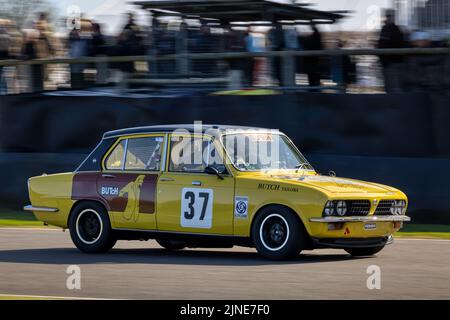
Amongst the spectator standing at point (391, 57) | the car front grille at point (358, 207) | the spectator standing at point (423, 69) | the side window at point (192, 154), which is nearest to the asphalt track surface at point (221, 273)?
the car front grille at point (358, 207)

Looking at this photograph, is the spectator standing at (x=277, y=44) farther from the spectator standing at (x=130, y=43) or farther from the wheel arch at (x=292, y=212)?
the wheel arch at (x=292, y=212)

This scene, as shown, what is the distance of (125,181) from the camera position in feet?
36.8

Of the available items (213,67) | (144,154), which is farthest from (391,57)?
(144,154)

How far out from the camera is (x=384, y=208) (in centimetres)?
1041

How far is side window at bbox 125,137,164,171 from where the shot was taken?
11.2 metres

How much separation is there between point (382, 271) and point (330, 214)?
2.90ft

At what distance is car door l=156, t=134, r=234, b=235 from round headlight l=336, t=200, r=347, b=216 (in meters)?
1.16

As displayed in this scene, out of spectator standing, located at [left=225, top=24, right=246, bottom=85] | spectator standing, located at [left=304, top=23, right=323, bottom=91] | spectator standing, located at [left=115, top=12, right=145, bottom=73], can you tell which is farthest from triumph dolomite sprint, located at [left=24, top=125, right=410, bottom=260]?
spectator standing, located at [left=115, top=12, right=145, bottom=73]

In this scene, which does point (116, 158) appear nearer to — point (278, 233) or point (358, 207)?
point (278, 233)

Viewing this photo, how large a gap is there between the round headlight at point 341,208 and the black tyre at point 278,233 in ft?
1.36

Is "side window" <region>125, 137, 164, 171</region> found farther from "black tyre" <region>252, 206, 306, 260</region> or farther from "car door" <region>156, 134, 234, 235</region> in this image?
"black tyre" <region>252, 206, 306, 260</region>

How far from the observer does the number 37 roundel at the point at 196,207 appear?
34.6 ft

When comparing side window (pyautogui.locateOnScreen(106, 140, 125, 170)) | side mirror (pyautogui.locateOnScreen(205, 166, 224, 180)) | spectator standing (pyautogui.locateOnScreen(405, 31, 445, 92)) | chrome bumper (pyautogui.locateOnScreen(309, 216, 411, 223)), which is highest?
spectator standing (pyautogui.locateOnScreen(405, 31, 445, 92))
